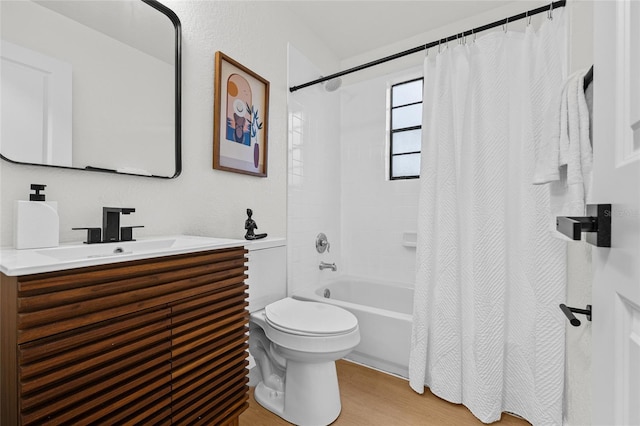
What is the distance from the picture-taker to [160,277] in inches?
37.5

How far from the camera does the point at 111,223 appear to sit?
3.80 feet

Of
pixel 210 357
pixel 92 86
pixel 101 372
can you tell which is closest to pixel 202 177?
pixel 92 86

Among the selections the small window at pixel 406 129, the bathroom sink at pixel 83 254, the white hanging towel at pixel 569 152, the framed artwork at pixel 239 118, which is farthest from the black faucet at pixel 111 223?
the small window at pixel 406 129

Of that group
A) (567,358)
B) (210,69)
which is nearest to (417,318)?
(567,358)

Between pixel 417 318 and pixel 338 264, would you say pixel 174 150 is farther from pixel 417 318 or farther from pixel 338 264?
pixel 338 264

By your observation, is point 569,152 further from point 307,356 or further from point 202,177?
point 202,177

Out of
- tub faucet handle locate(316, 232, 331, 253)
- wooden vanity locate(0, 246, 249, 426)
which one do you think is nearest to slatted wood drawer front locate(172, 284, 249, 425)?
wooden vanity locate(0, 246, 249, 426)

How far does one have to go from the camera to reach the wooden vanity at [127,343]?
27.7 inches

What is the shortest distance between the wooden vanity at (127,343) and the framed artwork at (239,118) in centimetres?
75

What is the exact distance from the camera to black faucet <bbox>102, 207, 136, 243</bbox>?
45.0 inches

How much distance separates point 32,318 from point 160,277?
0.31 m

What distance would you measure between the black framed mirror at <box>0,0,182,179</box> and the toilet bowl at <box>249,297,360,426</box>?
946 millimetres

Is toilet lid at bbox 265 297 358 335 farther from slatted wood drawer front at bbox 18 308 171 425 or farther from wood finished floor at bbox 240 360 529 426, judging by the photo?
slatted wood drawer front at bbox 18 308 171 425

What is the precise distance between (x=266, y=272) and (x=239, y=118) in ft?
3.23
